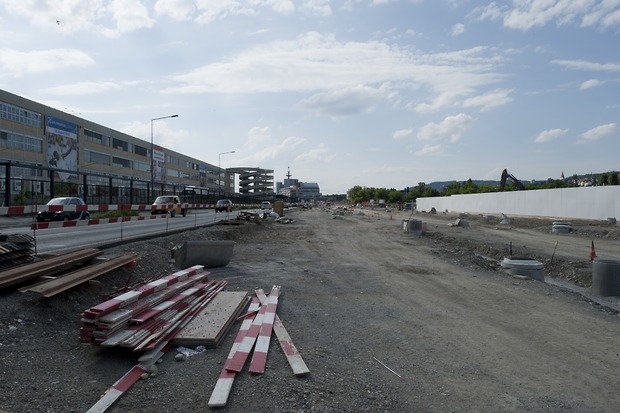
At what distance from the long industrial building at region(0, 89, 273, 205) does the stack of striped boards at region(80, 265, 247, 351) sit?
23.9m

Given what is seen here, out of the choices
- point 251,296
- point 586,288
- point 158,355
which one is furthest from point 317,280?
point 586,288

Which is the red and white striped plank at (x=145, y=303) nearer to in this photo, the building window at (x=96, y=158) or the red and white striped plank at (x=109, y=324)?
the red and white striped plank at (x=109, y=324)

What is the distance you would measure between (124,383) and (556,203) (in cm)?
4768

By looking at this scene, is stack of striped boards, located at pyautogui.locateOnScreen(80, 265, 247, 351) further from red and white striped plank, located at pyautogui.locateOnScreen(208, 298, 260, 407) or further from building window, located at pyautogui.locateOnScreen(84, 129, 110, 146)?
building window, located at pyautogui.locateOnScreen(84, 129, 110, 146)

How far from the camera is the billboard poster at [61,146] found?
59.3 metres

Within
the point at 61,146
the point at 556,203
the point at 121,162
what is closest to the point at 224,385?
the point at 556,203

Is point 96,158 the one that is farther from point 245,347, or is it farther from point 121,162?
point 245,347

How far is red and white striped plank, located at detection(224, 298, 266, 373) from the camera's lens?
554 centimetres

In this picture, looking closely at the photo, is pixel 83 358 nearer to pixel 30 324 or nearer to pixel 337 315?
pixel 30 324

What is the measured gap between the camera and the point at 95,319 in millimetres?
5758

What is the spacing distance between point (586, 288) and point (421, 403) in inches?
401

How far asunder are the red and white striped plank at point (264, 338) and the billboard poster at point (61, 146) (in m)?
56.2

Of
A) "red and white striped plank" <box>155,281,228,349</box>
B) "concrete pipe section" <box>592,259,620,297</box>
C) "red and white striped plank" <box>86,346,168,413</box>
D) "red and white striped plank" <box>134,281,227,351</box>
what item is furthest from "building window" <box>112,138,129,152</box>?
"red and white striped plank" <box>86,346,168,413</box>

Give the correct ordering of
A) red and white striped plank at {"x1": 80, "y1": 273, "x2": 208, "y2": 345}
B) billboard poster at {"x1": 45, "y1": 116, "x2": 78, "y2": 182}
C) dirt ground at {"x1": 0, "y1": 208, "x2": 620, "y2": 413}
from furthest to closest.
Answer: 1. billboard poster at {"x1": 45, "y1": 116, "x2": 78, "y2": 182}
2. red and white striped plank at {"x1": 80, "y1": 273, "x2": 208, "y2": 345}
3. dirt ground at {"x1": 0, "y1": 208, "x2": 620, "y2": 413}
